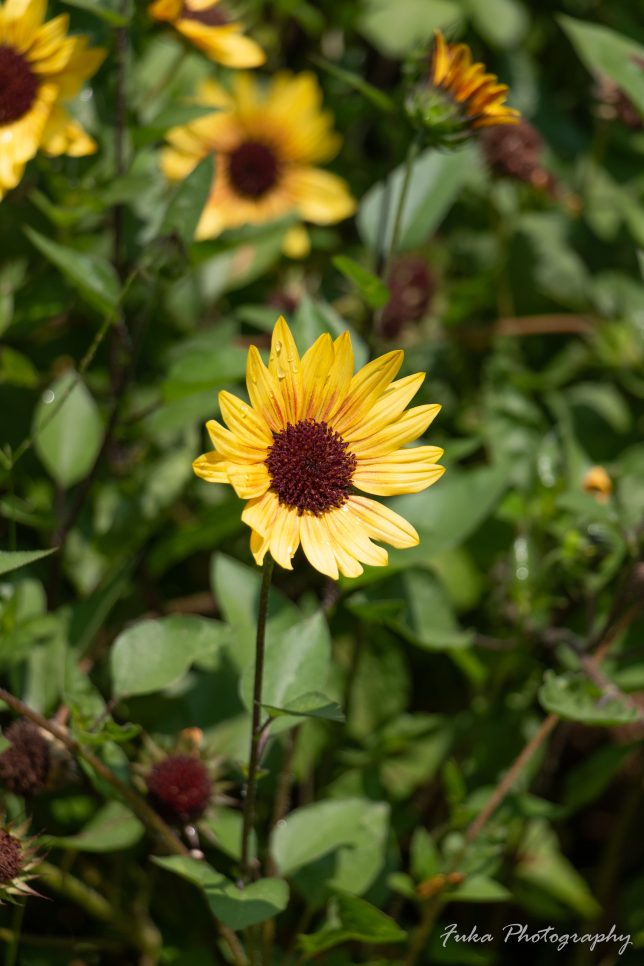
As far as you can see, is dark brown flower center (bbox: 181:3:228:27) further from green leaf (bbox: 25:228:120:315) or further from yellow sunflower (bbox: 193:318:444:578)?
yellow sunflower (bbox: 193:318:444:578)

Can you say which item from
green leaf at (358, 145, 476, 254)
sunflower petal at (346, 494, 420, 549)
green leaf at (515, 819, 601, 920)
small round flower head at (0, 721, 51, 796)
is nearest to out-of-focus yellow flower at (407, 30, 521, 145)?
green leaf at (358, 145, 476, 254)

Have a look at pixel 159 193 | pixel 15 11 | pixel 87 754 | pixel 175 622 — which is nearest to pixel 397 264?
pixel 159 193

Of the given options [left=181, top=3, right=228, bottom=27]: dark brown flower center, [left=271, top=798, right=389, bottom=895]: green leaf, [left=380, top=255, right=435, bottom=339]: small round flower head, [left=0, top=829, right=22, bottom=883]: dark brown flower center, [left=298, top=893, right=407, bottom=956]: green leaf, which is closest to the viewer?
[left=0, top=829, right=22, bottom=883]: dark brown flower center

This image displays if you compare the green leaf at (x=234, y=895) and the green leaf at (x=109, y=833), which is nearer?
the green leaf at (x=234, y=895)

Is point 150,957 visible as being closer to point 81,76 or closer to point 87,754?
point 87,754

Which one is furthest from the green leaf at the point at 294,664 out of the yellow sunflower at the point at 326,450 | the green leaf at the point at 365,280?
the green leaf at the point at 365,280

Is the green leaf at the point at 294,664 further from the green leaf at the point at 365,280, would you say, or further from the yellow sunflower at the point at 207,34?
the yellow sunflower at the point at 207,34
